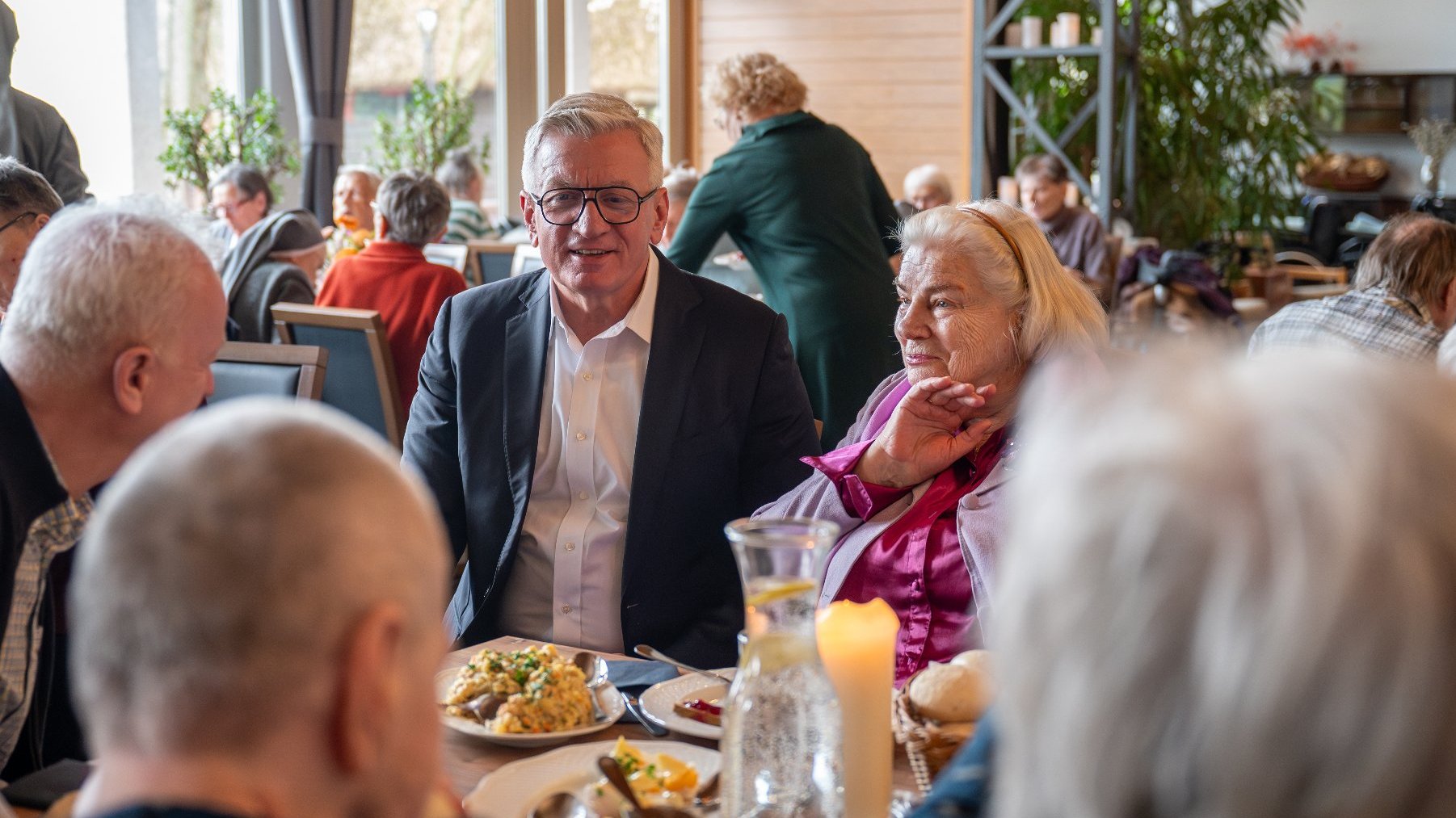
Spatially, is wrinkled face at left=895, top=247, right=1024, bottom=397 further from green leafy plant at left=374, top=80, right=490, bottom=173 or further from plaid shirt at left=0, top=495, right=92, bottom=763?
green leafy plant at left=374, top=80, right=490, bottom=173

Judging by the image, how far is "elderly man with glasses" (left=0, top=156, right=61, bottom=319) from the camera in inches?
88.7

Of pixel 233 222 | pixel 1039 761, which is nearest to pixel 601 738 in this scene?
pixel 1039 761

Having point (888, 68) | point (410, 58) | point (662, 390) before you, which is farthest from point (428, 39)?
point (662, 390)

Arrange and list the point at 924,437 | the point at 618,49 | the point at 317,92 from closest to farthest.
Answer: the point at 924,437, the point at 317,92, the point at 618,49

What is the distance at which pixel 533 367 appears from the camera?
2.26 metres

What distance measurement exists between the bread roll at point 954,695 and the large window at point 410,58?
651 centimetres

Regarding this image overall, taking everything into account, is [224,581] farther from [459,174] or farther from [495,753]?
[459,174]

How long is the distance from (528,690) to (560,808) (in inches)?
11.4

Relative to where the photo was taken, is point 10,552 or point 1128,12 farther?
point 1128,12

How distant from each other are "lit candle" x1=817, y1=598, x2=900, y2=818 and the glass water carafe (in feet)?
0.17

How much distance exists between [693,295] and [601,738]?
3.35 ft

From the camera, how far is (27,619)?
1.45 m

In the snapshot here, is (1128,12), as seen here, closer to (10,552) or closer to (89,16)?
(89,16)

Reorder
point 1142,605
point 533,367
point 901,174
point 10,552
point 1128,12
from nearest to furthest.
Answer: point 1142,605 → point 10,552 → point 533,367 → point 1128,12 → point 901,174
